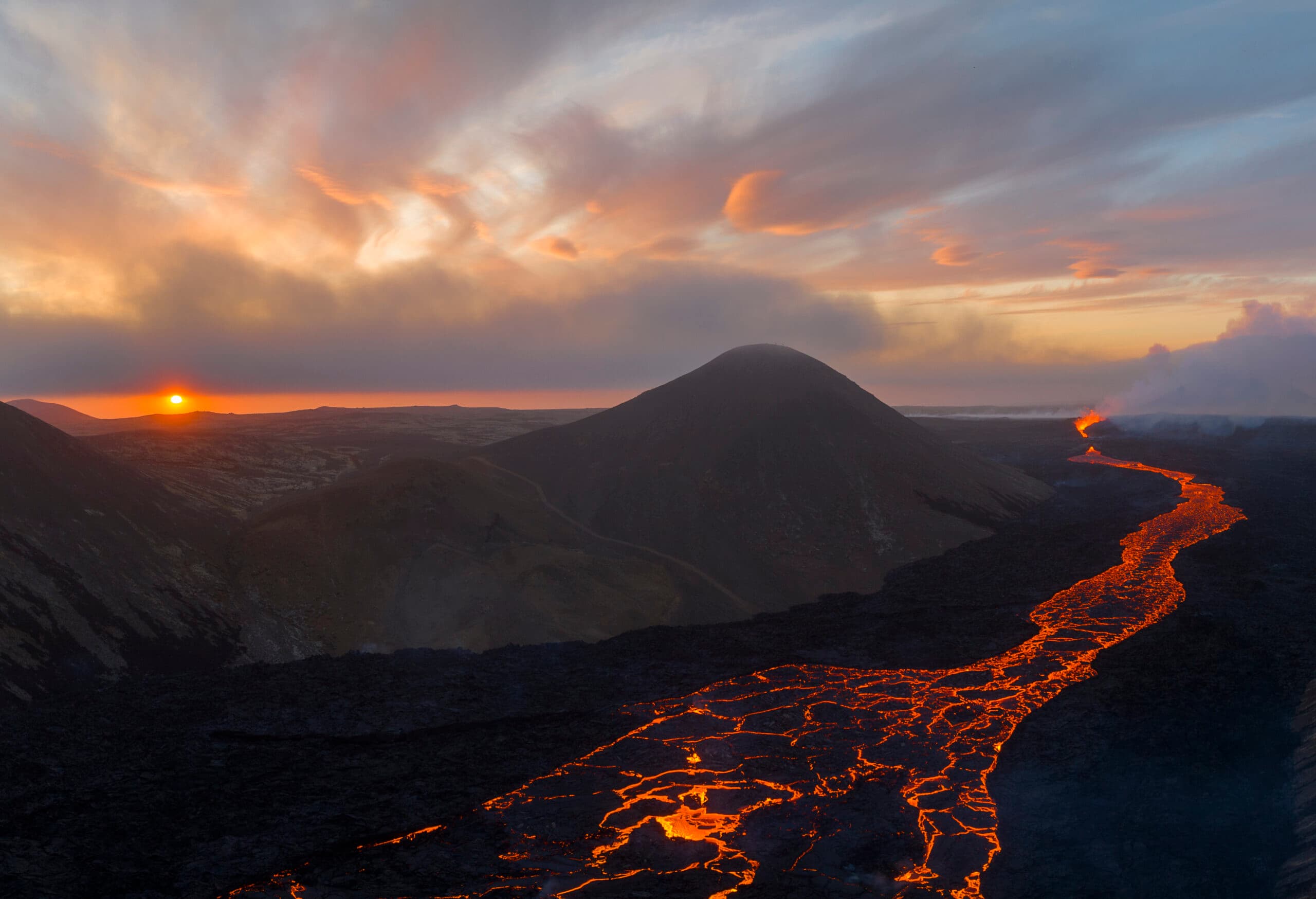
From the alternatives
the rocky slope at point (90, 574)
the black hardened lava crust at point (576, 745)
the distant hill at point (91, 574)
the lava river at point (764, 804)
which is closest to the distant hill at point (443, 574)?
the black hardened lava crust at point (576, 745)

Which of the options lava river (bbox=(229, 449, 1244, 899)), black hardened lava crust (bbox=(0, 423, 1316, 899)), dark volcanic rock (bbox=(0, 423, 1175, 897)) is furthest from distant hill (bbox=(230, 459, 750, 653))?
lava river (bbox=(229, 449, 1244, 899))

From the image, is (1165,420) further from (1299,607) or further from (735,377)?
(1299,607)

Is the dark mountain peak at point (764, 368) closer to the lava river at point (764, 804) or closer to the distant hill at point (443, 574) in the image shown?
the distant hill at point (443, 574)

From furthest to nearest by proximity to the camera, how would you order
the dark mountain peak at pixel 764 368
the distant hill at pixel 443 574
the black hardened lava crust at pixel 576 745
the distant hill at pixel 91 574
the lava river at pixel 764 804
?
1. the dark mountain peak at pixel 764 368
2. the distant hill at pixel 443 574
3. the distant hill at pixel 91 574
4. the black hardened lava crust at pixel 576 745
5. the lava river at pixel 764 804

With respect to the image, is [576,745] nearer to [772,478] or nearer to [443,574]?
[443,574]

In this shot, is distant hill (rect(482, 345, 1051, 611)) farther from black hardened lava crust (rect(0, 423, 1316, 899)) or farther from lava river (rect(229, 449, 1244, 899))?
lava river (rect(229, 449, 1244, 899))

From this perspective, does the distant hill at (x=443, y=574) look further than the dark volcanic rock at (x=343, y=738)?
Yes
